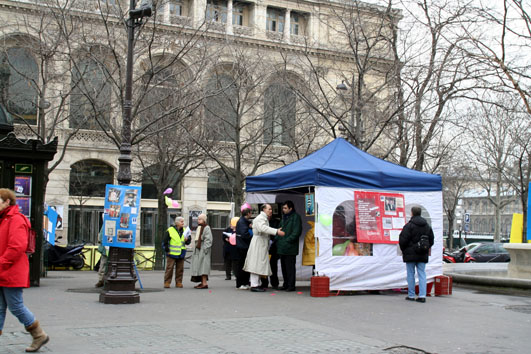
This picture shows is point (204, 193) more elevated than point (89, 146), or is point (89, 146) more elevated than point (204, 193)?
point (89, 146)

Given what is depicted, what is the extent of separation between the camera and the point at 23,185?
14297 mm

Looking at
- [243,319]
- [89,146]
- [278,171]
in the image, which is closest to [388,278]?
[278,171]

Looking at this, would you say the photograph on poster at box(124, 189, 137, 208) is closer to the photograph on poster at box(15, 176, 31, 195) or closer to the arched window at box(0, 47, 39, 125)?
the photograph on poster at box(15, 176, 31, 195)

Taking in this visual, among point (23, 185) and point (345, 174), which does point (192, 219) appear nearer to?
point (23, 185)

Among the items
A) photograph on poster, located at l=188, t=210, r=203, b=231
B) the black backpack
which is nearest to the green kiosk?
the black backpack

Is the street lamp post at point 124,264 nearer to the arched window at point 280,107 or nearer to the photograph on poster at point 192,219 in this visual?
the arched window at point 280,107

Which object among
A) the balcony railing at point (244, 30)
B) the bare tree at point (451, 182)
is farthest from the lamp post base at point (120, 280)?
the bare tree at point (451, 182)

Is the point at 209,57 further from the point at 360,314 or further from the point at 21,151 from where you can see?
the point at 360,314

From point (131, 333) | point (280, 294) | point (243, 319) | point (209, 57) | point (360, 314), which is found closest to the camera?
point (131, 333)

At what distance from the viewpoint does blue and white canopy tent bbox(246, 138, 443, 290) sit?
13.1 m

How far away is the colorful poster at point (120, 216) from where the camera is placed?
11.7m

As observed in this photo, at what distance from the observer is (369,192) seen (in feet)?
44.8

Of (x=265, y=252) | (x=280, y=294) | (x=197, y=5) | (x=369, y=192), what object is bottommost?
(x=280, y=294)

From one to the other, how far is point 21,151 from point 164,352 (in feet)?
29.0
